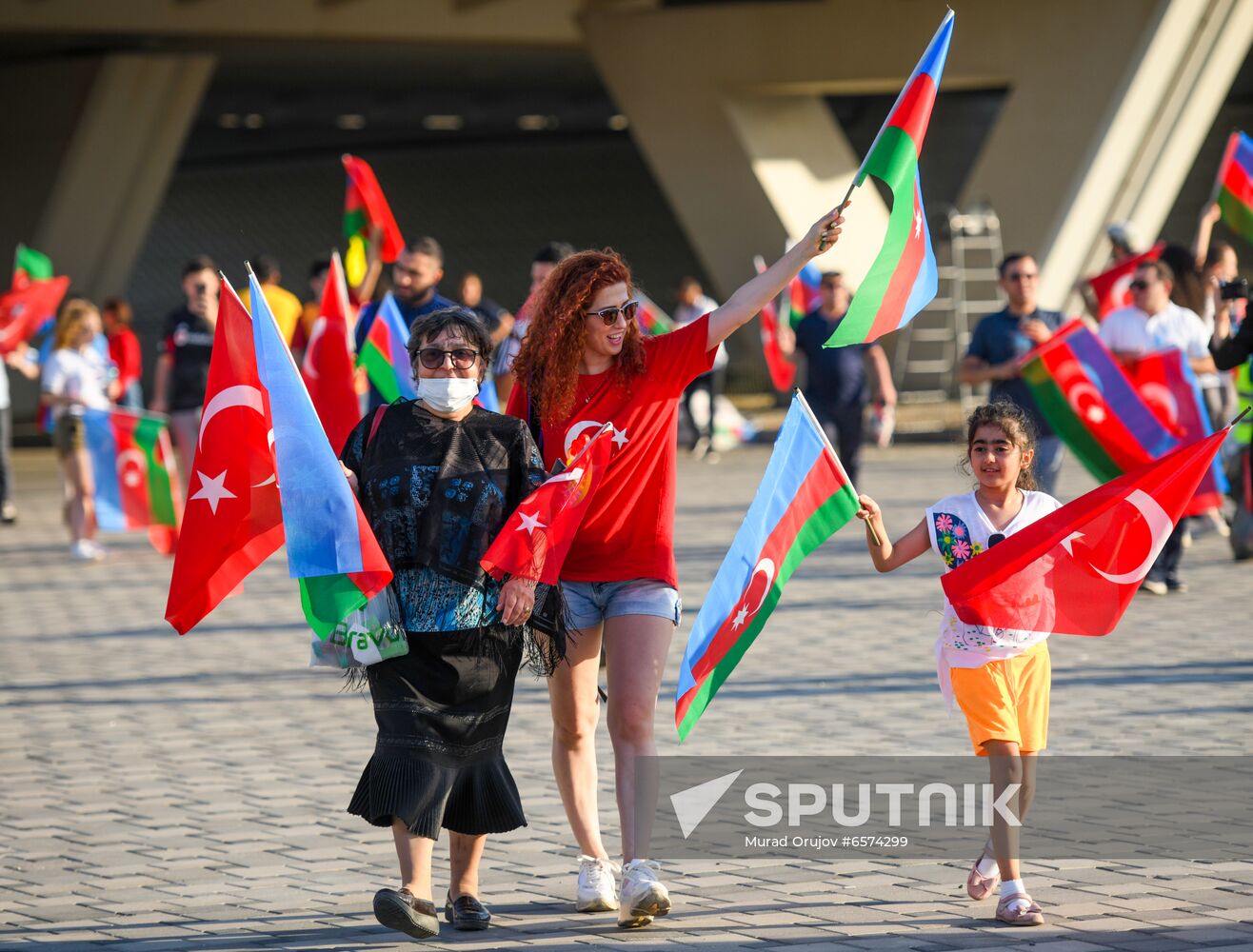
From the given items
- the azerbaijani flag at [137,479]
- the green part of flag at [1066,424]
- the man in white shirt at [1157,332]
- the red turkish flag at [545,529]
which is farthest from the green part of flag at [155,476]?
the red turkish flag at [545,529]

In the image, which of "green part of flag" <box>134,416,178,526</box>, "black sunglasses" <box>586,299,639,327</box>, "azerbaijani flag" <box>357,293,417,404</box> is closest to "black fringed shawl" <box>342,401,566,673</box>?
"black sunglasses" <box>586,299,639,327</box>

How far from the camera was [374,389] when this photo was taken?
10.3 meters

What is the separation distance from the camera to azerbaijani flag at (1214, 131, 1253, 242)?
10.2m

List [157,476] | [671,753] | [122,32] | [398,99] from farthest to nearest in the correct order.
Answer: [398,99]
[122,32]
[157,476]
[671,753]

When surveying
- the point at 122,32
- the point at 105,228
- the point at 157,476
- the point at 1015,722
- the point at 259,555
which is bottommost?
the point at 1015,722

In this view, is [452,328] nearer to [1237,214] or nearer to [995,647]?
[995,647]

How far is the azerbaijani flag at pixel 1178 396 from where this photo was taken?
1098 cm

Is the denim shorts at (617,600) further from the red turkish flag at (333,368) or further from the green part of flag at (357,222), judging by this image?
the green part of flag at (357,222)

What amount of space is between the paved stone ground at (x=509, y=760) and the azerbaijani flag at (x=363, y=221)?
2.12 m

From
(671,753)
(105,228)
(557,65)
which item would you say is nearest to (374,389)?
(671,753)

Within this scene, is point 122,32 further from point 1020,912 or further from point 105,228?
point 1020,912

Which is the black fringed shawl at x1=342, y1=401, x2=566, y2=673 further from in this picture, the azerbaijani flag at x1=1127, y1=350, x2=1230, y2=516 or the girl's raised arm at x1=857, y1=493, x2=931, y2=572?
the azerbaijani flag at x1=1127, y1=350, x2=1230, y2=516

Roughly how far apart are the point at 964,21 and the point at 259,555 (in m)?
21.5

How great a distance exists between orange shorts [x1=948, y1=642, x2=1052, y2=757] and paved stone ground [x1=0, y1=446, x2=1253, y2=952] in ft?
1.52
